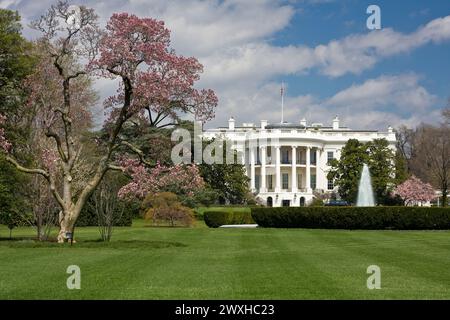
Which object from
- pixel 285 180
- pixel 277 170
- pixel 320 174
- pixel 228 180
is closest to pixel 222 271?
pixel 228 180

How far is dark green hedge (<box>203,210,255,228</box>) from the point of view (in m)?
43.6

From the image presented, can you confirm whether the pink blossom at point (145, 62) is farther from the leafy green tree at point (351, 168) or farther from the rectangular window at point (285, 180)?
the rectangular window at point (285, 180)

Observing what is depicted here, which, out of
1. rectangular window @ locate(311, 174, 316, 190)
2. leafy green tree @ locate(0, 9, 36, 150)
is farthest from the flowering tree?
rectangular window @ locate(311, 174, 316, 190)

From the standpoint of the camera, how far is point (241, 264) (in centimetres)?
1603

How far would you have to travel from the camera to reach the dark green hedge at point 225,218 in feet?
143

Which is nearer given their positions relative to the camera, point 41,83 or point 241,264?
point 241,264

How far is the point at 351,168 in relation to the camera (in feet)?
243

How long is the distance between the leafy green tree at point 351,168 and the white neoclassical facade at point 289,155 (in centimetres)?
1565

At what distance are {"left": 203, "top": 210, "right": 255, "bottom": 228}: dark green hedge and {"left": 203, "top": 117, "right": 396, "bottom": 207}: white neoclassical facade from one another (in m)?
42.3

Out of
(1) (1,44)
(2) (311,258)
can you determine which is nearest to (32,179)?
(1) (1,44)

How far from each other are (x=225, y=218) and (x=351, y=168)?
33034 mm

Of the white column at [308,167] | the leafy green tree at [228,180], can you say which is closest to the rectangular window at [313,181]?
the white column at [308,167]
